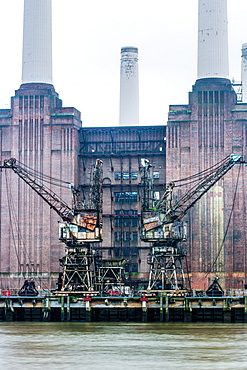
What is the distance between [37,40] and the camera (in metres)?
112

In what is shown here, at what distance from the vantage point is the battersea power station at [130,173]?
342ft

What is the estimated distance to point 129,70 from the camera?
137000 millimetres

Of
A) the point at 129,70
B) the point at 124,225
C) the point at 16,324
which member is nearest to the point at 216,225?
the point at 124,225

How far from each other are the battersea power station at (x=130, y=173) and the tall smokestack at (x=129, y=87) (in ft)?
70.9

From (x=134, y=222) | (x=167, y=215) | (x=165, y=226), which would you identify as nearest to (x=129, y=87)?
(x=134, y=222)

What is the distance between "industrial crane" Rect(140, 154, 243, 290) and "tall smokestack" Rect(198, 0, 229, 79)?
43.4ft

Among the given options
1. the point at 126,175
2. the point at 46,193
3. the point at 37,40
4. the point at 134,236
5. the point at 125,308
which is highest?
the point at 37,40

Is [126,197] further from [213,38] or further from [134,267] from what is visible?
[213,38]

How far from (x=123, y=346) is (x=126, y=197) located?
47.2 meters

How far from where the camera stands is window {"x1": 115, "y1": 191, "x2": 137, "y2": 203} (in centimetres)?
11200

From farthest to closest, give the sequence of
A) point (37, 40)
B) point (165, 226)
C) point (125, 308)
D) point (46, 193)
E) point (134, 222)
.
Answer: point (37, 40), point (134, 222), point (46, 193), point (165, 226), point (125, 308)

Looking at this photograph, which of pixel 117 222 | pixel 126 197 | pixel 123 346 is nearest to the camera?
pixel 123 346

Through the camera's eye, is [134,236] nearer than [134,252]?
No

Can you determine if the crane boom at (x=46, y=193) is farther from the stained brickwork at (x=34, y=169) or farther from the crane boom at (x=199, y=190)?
the crane boom at (x=199, y=190)
